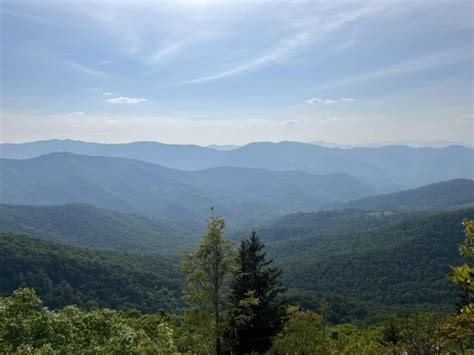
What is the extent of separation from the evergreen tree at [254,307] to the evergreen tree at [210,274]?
3.49m

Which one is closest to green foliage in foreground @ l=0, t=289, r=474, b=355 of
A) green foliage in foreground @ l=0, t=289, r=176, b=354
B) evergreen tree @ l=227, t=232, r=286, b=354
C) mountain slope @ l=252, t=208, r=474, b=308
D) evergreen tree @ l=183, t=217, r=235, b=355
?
green foliage in foreground @ l=0, t=289, r=176, b=354

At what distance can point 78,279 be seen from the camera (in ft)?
413

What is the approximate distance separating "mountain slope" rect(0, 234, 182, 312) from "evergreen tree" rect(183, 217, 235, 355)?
9324cm

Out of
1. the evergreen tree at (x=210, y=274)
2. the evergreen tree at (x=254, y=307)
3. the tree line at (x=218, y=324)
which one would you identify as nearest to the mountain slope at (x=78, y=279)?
the tree line at (x=218, y=324)

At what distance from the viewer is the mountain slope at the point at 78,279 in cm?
11569

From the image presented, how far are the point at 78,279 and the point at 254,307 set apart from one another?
360 ft

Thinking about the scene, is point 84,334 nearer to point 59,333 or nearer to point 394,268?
point 59,333

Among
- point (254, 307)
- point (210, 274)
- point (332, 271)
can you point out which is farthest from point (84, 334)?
point (332, 271)

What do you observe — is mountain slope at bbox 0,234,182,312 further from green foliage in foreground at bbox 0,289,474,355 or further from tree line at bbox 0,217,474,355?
green foliage in foreground at bbox 0,289,474,355

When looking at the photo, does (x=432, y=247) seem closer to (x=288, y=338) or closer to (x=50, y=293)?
(x=50, y=293)

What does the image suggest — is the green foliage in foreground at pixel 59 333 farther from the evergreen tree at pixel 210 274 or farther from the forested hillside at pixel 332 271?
the forested hillside at pixel 332 271

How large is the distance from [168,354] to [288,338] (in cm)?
1106

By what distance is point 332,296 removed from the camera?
12312 centimetres

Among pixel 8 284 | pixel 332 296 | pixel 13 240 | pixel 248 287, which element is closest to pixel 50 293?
pixel 8 284
